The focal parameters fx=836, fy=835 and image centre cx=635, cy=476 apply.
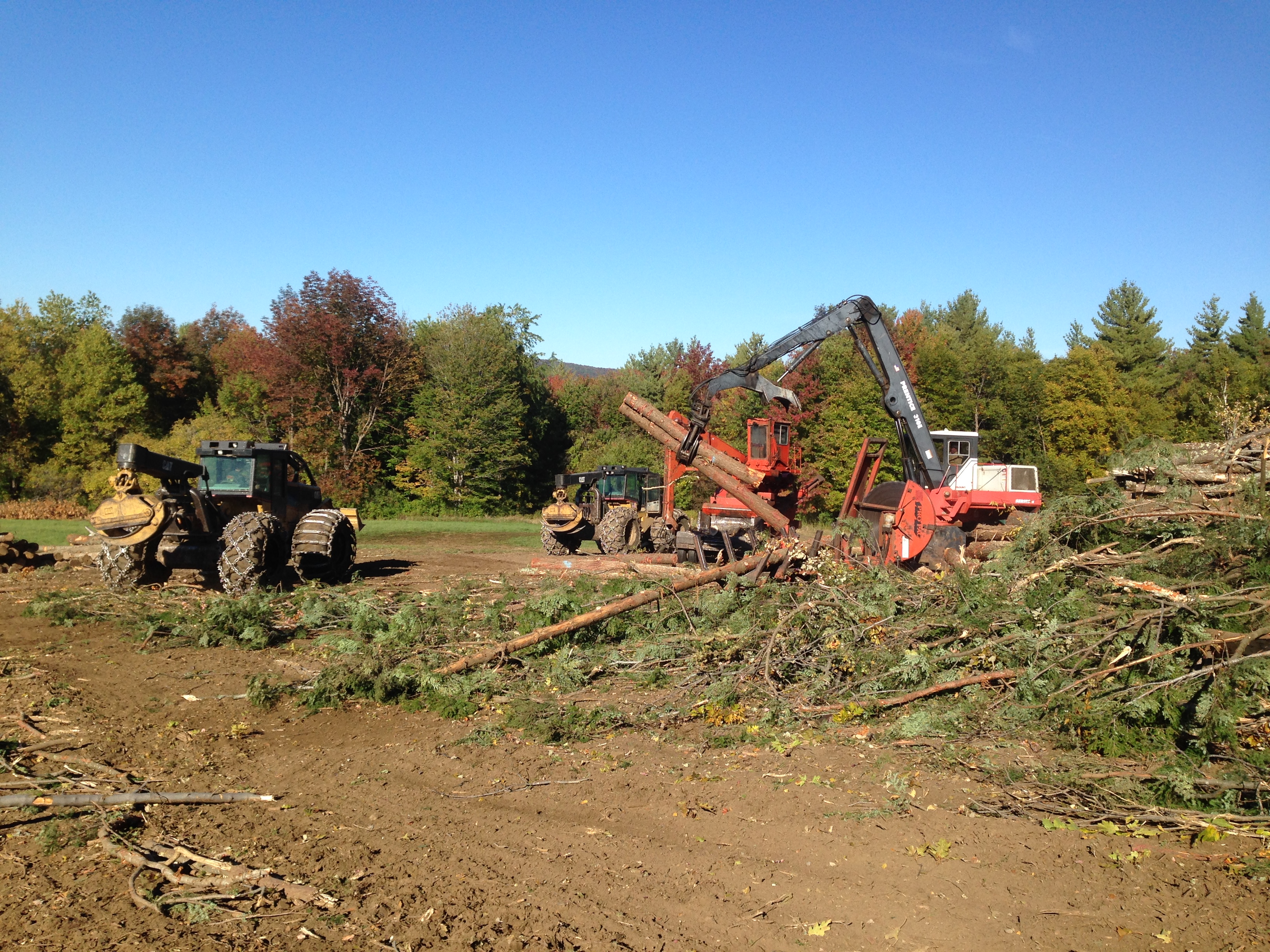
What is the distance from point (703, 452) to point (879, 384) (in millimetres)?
3324

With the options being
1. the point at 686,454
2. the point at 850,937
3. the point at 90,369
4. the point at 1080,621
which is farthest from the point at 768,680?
the point at 90,369

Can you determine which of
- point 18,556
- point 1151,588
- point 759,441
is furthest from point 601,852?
point 18,556

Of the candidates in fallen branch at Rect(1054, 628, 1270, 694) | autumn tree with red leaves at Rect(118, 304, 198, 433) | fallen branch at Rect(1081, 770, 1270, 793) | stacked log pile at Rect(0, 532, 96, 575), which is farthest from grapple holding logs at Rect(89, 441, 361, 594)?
autumn tree with red leaves at Rect(118, 304, 198, 433)

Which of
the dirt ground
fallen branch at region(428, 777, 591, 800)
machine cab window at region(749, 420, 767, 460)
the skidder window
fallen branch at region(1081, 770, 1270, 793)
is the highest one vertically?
machine cab window at region(749, 420, 767, 460)

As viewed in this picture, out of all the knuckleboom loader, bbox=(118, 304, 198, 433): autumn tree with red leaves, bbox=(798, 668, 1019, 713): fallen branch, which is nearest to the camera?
bbox=(798, 668, 1019, 713): fallen branch

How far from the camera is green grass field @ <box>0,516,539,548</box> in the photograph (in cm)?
2475

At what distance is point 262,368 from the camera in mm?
38938

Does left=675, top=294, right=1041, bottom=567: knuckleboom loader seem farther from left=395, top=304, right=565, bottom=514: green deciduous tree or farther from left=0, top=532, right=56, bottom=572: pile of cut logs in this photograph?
left=395, top=304, right=565, bottom=514: green deciduous tree

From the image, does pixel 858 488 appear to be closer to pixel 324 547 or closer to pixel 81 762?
pixel 324 547

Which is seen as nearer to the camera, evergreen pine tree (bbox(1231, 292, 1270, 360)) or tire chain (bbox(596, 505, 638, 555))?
tire chain (bbox(596, 505, 638, 555))

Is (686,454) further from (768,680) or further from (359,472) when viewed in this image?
(359,472)

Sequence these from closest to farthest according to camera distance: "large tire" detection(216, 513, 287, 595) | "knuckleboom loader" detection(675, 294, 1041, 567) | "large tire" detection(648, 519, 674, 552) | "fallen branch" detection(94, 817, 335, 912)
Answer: "fallen branch" detection(94, 817, 335, 912) < "large tire" detection(216, 513, 287, 595) < "knuckleboom loader" detection(675, 294, 1041, 567) < "large tire" detection(648, 519, 674, 552)

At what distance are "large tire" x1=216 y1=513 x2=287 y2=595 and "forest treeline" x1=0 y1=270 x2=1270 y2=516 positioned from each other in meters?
25.9

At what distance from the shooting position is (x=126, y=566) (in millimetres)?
11852
